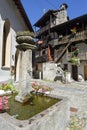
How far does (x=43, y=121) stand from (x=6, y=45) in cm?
704

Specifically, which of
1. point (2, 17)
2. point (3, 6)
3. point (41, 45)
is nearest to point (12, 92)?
point (2, 17)

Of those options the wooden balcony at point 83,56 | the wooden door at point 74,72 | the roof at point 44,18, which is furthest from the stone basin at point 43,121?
the roof at point 44,18

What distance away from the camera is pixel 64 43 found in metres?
25.3

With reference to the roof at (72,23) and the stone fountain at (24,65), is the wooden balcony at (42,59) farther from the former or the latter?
the stone fountain at (24,65)

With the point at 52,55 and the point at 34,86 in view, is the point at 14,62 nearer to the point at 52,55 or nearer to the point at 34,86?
the point at 34,86

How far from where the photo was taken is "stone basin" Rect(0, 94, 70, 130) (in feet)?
10.2

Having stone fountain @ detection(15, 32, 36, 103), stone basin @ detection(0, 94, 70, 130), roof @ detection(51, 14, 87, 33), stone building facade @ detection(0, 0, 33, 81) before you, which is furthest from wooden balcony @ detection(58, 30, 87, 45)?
stone basin @ detection(0, 94, 70, 130)

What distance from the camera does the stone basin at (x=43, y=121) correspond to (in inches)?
122

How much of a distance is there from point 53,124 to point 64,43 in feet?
72.7

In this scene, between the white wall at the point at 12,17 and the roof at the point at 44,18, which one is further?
the roof at the point at 44,18

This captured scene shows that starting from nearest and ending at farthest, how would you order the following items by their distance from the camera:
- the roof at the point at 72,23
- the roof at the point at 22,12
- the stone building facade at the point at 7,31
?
the stone building facade at the point at 7,31 → the roof at the point at 22,12 → the roof at the point at 72,23

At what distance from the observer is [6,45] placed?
9.70 meters

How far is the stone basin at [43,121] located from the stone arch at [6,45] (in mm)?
5761

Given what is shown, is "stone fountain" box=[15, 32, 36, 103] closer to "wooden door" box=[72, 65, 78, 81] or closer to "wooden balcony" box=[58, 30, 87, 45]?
"wooden balcony" box=[58, 30, 87, 45]
